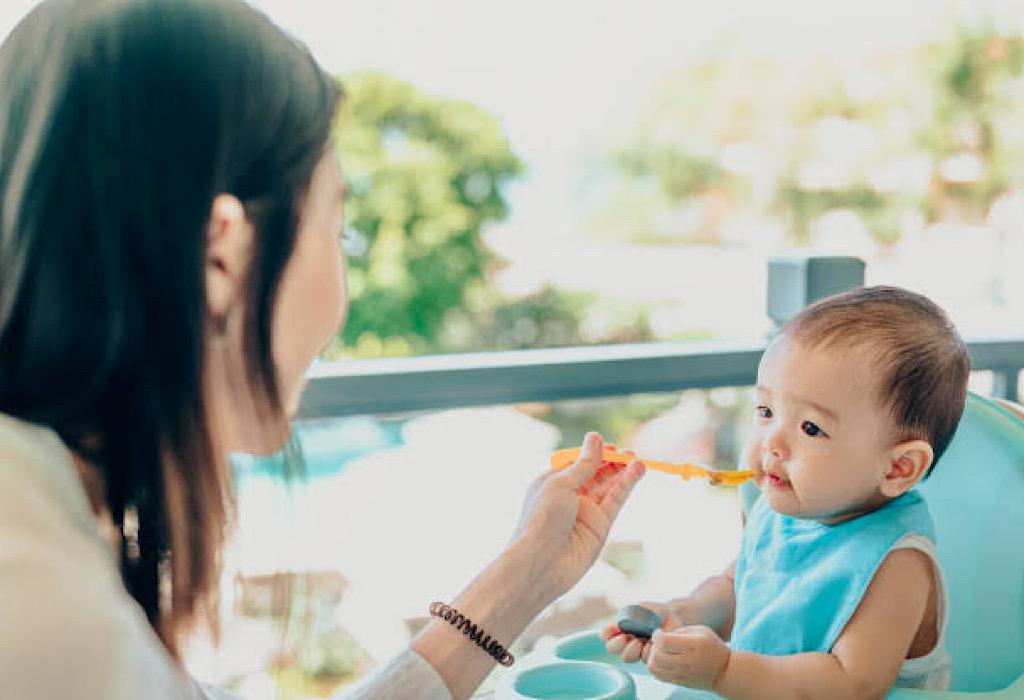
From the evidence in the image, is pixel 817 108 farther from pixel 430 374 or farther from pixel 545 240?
pixel 430 374

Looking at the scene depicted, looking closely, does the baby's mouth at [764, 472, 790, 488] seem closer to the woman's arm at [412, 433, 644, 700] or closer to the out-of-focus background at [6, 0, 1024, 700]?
the woman's arm at [412, 433, 644, 700]

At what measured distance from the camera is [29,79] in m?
0.74

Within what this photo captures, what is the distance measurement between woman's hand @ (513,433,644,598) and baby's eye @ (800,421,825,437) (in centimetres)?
17

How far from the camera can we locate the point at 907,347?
42.4 inches

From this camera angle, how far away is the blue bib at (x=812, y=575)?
1093mm

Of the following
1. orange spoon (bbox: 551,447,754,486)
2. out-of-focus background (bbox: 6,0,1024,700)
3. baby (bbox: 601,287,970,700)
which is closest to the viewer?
baby (bbox: 601,287,970,700)

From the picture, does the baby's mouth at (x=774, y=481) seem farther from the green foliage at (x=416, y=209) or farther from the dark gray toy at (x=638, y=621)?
the green foliage at (x=416, y=209)

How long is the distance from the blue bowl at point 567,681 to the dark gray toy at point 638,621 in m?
0.04

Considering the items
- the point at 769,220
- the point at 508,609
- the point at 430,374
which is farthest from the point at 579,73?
the point at 508,609

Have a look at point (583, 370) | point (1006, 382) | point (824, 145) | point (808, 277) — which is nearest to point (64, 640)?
point (583, 370)

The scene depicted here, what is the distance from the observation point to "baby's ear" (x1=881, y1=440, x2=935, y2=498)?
1.08 meters

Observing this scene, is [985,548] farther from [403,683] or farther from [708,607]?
[403,683]

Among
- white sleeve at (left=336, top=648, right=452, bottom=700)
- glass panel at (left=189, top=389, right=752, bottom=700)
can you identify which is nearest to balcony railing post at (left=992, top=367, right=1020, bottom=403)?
glass panel at (left=189, top=389, right=752, bottom=700)

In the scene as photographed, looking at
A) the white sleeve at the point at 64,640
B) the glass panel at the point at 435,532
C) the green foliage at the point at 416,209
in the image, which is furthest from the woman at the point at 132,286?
the green foliage at the point at 416,209
